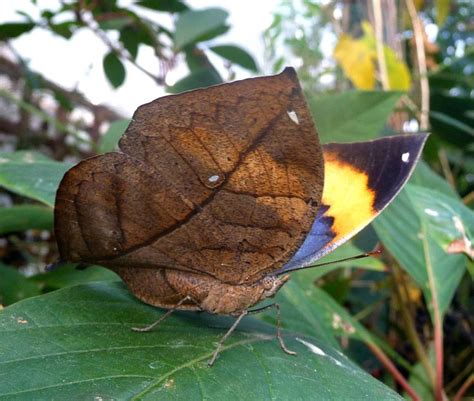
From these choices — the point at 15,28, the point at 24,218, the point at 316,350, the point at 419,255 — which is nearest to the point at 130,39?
the point at 15,28

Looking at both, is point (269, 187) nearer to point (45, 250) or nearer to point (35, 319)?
point (35, 319)

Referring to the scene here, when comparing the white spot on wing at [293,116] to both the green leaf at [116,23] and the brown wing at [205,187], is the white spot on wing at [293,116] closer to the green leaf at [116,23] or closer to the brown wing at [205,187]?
the brown wing at [205,187]

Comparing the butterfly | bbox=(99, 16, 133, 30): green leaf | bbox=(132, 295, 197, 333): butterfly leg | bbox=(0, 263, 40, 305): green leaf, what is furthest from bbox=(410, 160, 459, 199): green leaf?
bbox=(99, 16, 133, 30): green leaf

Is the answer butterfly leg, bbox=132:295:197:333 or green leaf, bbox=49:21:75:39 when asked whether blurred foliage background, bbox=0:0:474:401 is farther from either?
butterfly leg, bbox=132:295:197:333

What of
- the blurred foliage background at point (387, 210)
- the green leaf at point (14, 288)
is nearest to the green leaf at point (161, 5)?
the blurred foliage background at point (387, 210)

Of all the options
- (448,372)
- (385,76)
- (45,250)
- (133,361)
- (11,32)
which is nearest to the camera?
(133,361)

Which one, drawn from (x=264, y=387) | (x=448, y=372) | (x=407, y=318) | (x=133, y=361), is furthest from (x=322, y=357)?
(x=448, y=372)
